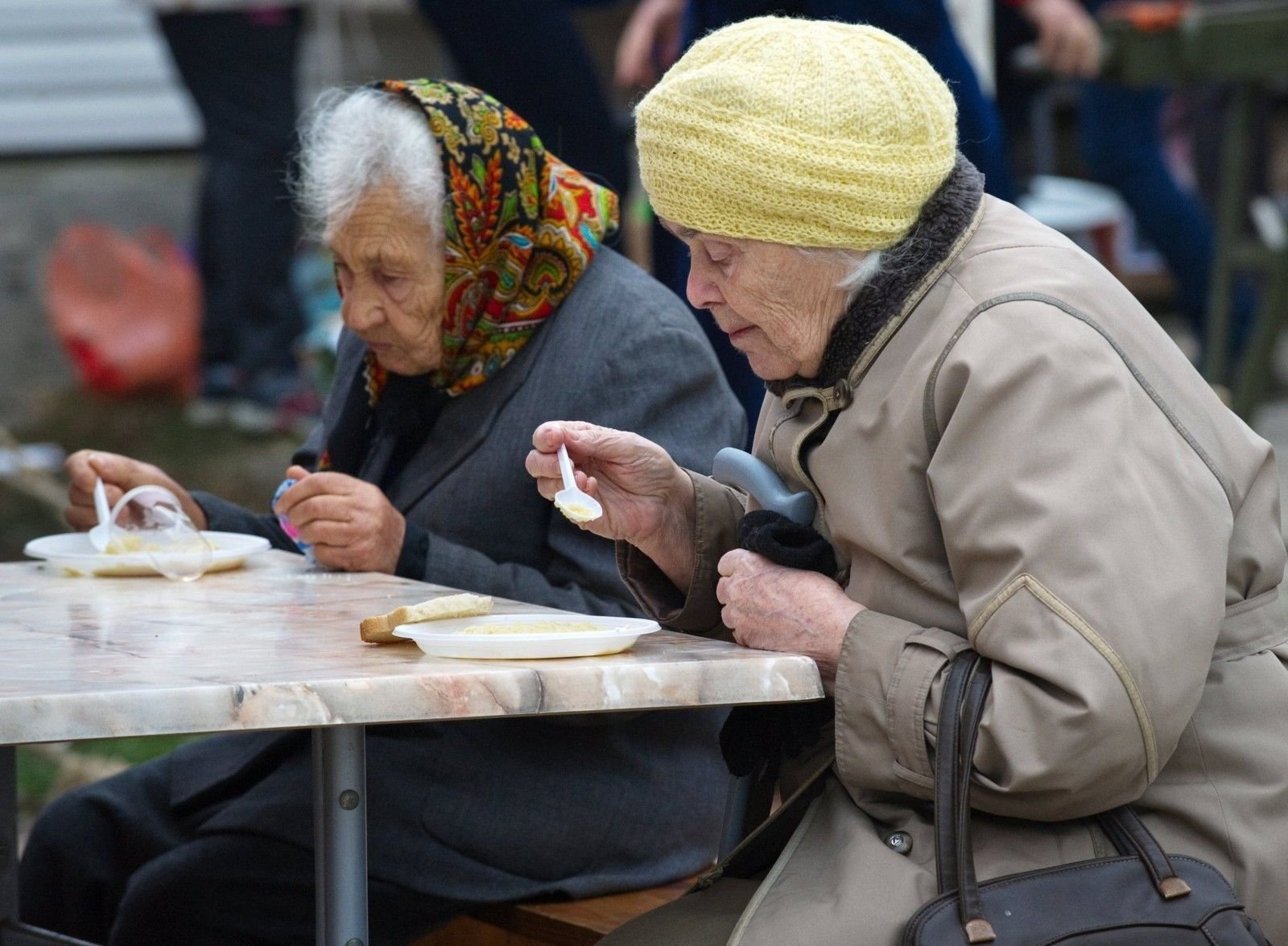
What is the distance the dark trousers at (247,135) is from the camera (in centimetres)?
629

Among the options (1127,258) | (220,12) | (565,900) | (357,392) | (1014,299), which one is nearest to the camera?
(1014,299)

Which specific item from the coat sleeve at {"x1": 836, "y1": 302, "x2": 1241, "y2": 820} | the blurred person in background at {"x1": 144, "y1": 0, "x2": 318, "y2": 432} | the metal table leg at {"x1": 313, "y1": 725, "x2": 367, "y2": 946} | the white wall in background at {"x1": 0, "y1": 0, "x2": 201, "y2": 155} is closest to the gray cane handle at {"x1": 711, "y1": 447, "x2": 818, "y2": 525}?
the coat sleeve at {"x1": 836, "y1": 302, "x2": 1241, "y2": 820}

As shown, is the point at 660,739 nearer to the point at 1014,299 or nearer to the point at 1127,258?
the point at 1014,299

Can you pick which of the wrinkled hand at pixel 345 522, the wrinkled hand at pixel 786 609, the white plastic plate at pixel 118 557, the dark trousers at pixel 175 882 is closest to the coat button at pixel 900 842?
the wrinkled hand at pixel 786 609

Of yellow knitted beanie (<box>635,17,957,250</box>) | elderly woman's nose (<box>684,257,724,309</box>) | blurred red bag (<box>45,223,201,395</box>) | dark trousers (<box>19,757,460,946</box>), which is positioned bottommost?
blurred red bag (<box>45,223,201,395</box>)

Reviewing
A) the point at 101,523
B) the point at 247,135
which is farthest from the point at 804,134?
the point at 247,135

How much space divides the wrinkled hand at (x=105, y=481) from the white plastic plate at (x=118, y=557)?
0.17 meters

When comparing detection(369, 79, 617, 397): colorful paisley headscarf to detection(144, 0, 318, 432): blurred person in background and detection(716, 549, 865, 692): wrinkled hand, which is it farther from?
detection(144, 0, 318, 432): blurred person in background

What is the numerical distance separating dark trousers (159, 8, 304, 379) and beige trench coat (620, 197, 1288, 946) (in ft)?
15.2

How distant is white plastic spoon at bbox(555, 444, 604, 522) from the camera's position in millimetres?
2072

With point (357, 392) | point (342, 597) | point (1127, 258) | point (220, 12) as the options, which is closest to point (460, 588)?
point (342, 597)

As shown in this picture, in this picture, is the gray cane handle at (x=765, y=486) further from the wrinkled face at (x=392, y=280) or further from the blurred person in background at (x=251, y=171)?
the blurred person in background at (x=251, y=171)

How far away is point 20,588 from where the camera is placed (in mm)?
2414

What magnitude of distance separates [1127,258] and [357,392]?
6148 mm
